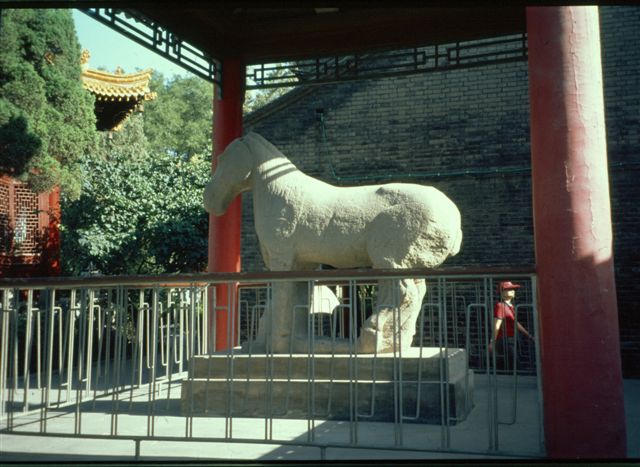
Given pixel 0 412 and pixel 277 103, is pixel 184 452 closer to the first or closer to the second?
pixel 0 412

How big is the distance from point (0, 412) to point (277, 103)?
744 centimetres

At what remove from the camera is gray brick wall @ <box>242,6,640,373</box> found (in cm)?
966

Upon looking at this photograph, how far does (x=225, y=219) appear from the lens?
8359 mm

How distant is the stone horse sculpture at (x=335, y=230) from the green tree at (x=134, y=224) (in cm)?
644

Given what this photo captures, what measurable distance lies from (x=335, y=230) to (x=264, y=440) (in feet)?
7.36

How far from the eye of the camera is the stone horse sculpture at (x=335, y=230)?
19.2 feet

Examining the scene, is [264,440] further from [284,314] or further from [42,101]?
[42,101]

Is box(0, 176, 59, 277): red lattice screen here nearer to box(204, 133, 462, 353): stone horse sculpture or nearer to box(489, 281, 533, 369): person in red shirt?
box(204, 133, 462, 353): stone horse sculpture

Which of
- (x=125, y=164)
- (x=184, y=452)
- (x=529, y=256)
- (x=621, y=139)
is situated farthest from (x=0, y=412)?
(x=125, y=164)

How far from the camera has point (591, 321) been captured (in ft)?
13.3

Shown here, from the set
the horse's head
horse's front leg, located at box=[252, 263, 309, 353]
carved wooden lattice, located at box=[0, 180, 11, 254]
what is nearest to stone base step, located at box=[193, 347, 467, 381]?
horse's front leg, located at box=[252, 263, 309, 353]

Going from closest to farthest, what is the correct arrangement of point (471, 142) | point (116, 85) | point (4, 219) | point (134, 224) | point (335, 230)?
point (335, 230), point (4, 219), point (471, 142), point (134, 224), point (116, 85)

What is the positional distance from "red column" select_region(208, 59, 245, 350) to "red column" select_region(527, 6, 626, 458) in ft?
15.2

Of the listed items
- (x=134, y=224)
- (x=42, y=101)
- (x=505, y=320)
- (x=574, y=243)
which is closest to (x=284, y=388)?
(x=574, y=243)
